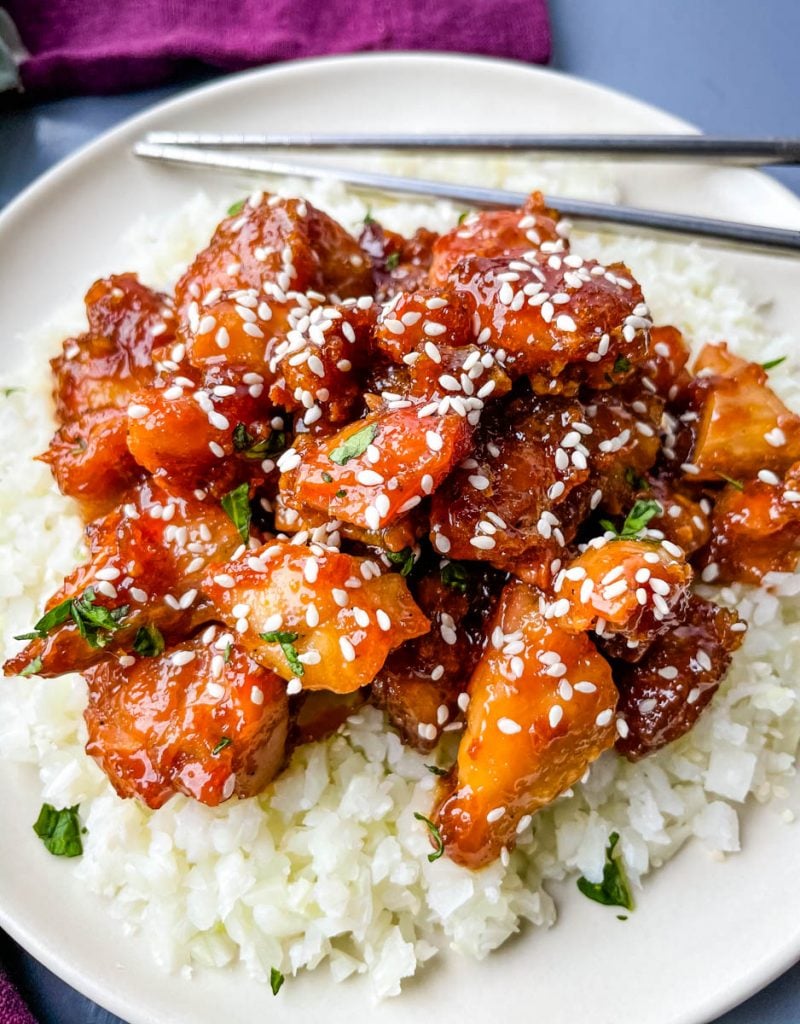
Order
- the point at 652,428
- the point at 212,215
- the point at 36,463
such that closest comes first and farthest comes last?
the point at 652,428
the point at 36,463
the point at 212,215

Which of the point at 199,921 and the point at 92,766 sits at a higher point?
the point at 92,766

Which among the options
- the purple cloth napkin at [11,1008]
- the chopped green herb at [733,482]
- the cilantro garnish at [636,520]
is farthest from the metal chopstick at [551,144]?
the purple cloth napkin at [11,1008]

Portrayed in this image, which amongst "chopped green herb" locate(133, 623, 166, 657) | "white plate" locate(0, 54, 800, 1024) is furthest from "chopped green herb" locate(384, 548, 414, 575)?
"white plate" locate(0, 54, 800, 1024)

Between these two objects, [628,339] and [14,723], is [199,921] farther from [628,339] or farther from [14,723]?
[628,339]

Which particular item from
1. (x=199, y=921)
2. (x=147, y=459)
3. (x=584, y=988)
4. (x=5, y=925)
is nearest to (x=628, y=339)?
(x=147, y=459)

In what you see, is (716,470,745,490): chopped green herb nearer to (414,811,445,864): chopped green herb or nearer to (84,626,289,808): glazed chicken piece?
(414,811,445,864): chopped green herb

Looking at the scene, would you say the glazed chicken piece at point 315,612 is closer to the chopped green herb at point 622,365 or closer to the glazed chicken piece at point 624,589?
the glazed chicken piece at point 624,589

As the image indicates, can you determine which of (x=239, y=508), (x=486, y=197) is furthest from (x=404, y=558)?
(x=486, y=197)

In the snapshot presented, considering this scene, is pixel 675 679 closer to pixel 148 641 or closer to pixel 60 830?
pixel 148 641
